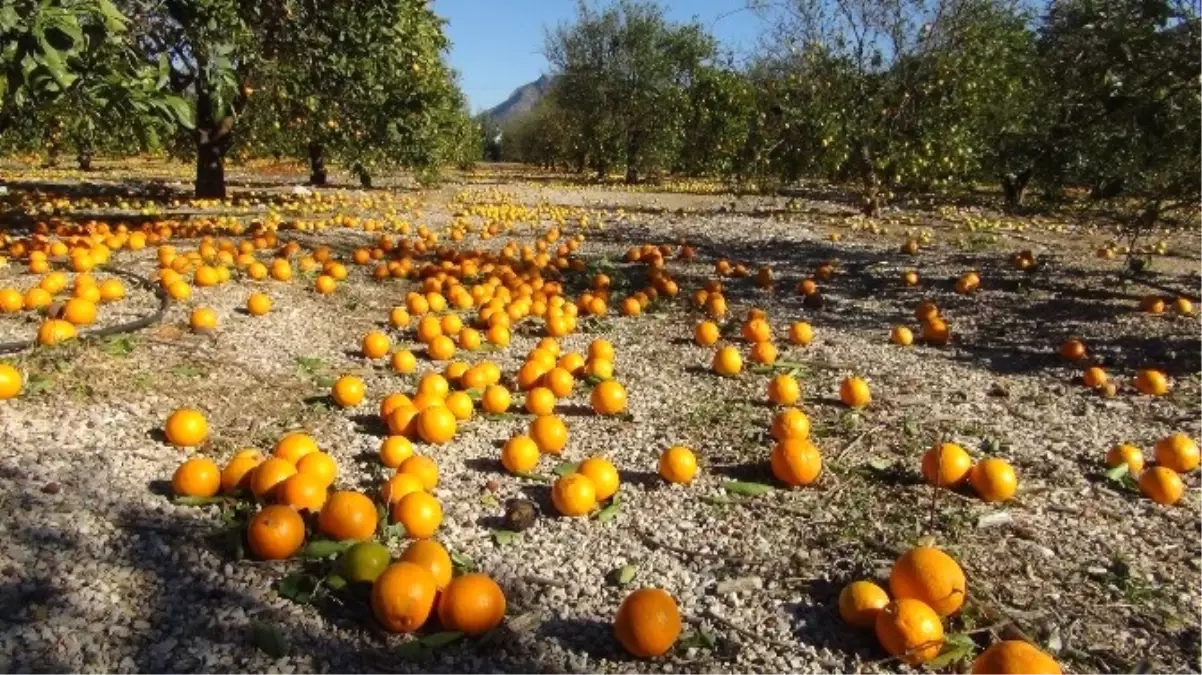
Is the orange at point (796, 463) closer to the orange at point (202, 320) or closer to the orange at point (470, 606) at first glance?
the orange at point (470, 606)

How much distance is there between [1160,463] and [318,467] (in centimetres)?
459

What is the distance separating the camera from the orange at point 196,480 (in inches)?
163

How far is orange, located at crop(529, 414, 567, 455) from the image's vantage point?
16.3 feet

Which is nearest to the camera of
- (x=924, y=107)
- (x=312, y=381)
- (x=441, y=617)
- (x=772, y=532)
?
(x=441, y=617)

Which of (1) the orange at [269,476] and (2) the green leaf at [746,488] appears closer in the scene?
(1) the orange at [269,476]

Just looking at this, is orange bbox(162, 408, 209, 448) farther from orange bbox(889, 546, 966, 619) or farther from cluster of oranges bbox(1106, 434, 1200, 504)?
cluster of oranges bbox(1106, 434, 1200, 504)

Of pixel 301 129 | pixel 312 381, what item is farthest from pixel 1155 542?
pixel 301 129

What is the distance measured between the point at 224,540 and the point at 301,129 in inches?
506

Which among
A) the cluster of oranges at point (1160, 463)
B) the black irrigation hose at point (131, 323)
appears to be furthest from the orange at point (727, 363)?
the black irrigation hose at point (131, 323)

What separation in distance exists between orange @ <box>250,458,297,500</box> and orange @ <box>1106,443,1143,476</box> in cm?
442

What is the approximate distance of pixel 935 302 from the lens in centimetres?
984

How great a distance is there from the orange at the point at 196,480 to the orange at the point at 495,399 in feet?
5.96

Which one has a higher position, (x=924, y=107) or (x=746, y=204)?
(x=924, y=107)

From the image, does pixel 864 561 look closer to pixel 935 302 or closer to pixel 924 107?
pixel 935 302
